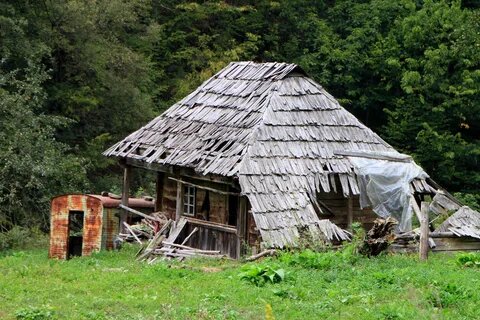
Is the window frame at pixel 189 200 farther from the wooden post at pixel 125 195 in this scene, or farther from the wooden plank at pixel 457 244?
the wooden plank at pixel 457 244

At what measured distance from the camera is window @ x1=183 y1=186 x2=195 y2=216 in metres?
21.3

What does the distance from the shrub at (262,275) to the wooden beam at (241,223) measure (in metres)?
4.55

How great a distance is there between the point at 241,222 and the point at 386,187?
Answer: 396 centimetres

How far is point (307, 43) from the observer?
39500mm

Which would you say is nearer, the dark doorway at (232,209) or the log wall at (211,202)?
the dark doorway at (232,209)

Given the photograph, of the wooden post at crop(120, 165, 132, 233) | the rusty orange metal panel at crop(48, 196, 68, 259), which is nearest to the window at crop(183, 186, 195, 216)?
the wooden post at crop(120, 165, 132, 233)

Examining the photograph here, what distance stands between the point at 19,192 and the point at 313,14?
64.0 feet

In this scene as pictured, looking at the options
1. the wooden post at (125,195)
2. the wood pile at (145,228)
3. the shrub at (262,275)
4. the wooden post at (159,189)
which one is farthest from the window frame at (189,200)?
the shrub at (262,275)

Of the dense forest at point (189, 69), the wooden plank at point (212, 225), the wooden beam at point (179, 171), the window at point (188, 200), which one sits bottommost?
the wooden plank at point (212, 225)

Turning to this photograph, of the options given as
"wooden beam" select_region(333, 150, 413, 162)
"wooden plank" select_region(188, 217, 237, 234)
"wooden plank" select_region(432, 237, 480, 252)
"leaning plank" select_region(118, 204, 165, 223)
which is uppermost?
"wooden beam" select_region(333, 150, 413, 162)

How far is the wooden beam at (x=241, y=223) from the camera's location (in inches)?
734

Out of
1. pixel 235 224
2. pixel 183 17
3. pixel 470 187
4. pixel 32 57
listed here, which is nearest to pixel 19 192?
pixel 32 57

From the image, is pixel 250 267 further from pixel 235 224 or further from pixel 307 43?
pixel 307 43

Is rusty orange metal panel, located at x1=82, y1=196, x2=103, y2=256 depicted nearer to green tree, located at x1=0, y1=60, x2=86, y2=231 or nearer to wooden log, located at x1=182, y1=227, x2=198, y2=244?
wooden log, located at x1=182, y1=227, x2=198, y2=244
